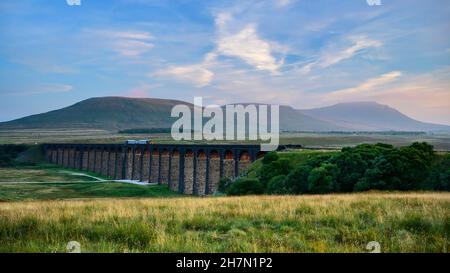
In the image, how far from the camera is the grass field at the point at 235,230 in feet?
22.8

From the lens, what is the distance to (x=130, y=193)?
65375 millimetres

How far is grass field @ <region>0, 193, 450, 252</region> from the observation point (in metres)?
6.94

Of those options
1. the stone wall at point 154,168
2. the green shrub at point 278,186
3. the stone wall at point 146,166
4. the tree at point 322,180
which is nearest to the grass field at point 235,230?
the tree at point 322,180

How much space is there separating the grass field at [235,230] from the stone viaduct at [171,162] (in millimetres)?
49841

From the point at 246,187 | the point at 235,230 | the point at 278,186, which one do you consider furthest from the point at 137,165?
the point at 235,230

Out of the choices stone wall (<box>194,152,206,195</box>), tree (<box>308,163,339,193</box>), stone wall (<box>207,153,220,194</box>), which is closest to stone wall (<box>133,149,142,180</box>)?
stone wall (<box>194,152,206,195</box>)

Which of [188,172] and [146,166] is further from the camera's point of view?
[146,166]

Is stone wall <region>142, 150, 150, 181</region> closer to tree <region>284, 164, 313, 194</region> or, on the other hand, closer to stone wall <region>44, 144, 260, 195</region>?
stone wall <region>44, 144, 260, 195</region>

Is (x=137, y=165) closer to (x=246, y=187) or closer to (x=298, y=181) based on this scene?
(x=246, y=187)

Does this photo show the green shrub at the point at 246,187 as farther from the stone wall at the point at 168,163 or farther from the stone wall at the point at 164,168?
the stone wall at the point at 164,168

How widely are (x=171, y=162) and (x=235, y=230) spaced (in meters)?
72.2

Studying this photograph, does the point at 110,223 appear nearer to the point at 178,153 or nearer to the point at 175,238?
the point at 175,238

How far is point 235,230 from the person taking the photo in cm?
845
